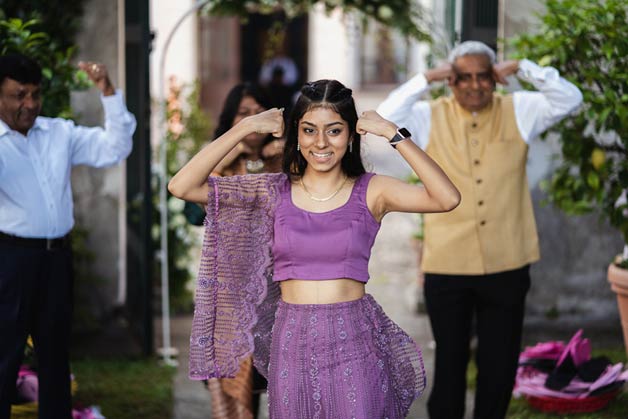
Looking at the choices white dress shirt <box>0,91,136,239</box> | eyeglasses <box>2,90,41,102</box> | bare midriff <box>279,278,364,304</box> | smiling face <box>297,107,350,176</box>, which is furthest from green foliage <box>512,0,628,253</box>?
eyeglasses <box>2,90,41,102</box>

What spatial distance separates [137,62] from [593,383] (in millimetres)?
3230

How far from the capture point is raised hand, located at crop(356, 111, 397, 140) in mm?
3496

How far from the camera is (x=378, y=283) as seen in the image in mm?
9094

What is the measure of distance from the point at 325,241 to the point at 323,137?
0.35m

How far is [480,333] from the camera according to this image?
487 cm

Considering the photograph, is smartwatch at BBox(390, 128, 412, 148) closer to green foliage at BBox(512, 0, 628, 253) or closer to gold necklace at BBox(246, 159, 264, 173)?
gold necklace at BBox(246, 159, 264, 173)

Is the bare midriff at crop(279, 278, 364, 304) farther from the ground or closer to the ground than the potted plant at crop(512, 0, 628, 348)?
closer to the ground

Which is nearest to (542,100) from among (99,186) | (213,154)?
(213,154)

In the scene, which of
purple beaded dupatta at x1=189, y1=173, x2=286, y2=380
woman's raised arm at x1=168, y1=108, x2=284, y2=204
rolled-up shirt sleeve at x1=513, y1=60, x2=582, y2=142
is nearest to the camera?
woman's raised arm at x1=168, y1=108, x2=284, y2=204

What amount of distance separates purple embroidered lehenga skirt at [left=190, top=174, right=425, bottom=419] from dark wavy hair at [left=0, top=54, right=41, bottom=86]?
130 centimetres

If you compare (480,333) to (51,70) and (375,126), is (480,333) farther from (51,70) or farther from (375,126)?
(51,70)

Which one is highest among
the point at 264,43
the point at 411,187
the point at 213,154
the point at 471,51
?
the point at 264,43

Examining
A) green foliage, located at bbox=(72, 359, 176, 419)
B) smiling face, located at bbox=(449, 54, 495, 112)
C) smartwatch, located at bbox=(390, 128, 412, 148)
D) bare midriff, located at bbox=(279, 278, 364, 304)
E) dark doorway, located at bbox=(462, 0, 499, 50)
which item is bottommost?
green foliage, located at bbox=(72, 359, 176, 419)

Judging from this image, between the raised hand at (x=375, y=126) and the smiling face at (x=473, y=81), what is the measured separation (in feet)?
4.33
